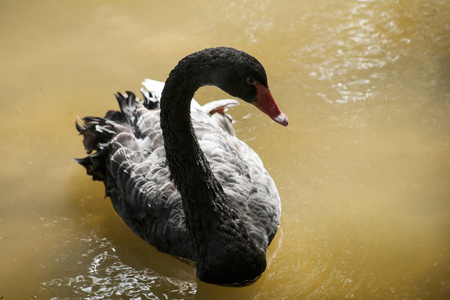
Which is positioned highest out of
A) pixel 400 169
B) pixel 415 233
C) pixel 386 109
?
pixel 386 109

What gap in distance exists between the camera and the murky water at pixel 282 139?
3.54 m

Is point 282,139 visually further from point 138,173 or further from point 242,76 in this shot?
point 242,76

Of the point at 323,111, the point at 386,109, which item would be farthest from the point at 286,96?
the point at 386,109

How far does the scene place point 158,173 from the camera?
12.0 ft

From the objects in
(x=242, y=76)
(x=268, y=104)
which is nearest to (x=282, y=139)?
(x=268, y=104)

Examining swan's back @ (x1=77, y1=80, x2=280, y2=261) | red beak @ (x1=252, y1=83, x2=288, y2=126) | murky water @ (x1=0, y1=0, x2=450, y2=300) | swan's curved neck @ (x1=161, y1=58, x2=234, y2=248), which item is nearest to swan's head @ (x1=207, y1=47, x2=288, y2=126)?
red beak @ (x1=252, y1=83, x2=288, y2=126)

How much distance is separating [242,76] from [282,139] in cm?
161

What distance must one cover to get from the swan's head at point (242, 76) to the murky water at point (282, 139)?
1.14 m

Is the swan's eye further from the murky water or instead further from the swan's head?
the murky water

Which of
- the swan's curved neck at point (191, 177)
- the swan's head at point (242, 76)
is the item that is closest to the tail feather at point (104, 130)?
the swan's curved neck at point (191, 177)

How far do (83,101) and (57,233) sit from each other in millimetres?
1471

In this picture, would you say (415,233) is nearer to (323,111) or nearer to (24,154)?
(323,111)

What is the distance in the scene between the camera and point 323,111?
4.62m

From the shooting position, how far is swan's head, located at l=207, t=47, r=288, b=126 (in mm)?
2850
